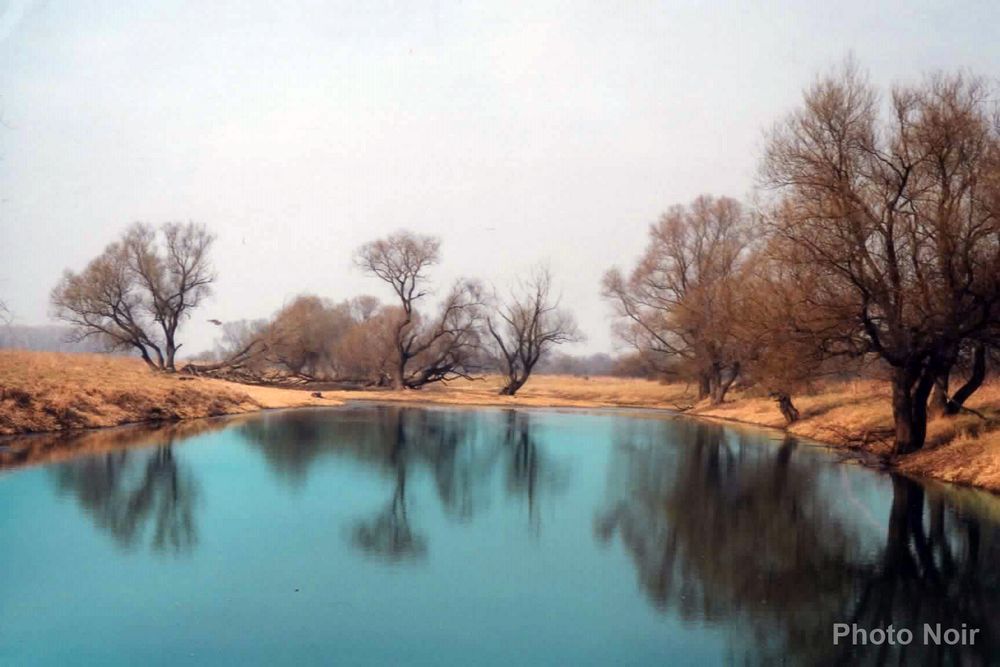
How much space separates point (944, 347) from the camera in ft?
65.3

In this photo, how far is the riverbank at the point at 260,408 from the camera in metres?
20.1

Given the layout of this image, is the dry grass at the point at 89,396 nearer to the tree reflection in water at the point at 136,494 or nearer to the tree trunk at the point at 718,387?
the tree reflection in water at the point at 136,494

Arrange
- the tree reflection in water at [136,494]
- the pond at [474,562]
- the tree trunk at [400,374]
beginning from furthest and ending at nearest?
the tree trunk at [400,374] → the tree reflection in water at [136,494] → the pond at [474,562]

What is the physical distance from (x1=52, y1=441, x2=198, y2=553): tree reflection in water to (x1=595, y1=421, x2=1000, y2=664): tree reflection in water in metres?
6.51

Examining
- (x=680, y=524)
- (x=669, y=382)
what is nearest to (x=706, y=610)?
(x=680, y=524)

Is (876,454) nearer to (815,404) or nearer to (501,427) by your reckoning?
(815,404)

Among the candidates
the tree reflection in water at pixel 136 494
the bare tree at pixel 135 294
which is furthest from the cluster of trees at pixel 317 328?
the tree reflection in water at pixel 136 494

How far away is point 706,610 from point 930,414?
19432 millimetres

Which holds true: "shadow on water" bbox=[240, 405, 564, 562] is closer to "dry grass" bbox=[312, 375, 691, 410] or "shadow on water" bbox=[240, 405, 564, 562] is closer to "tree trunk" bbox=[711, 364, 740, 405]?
"tree trunk" bbox=[711, 364, 740, 405]

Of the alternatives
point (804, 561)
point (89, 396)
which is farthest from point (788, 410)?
point (89, 396)

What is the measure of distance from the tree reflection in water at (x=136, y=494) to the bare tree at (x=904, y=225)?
1544 centimetres

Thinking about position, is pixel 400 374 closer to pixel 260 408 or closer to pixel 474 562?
pixel 260 408

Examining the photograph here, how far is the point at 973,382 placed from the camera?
76.5ft

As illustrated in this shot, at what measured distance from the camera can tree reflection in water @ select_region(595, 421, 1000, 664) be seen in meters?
8.48
